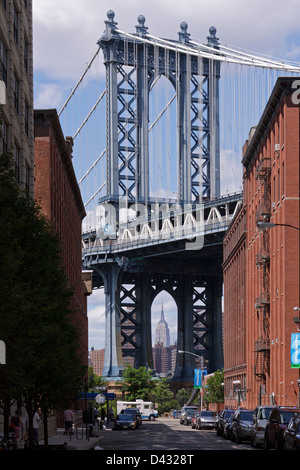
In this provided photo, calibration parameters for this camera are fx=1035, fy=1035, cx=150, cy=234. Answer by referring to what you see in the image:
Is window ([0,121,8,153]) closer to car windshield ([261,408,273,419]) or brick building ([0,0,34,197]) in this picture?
brick building ([0,0,34,197])

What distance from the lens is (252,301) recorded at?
298ft

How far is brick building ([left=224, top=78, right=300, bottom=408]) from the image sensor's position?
65.2 metres

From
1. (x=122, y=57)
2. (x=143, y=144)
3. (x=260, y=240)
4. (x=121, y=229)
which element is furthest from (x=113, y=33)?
(x=260, y=240)

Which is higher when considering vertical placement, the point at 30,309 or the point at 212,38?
the point at 212,38

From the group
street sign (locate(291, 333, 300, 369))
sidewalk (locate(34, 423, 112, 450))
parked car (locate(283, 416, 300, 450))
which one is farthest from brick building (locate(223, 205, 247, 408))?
parked car (locate(283, 416, 300, 450))

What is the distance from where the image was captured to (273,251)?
72.2 meters

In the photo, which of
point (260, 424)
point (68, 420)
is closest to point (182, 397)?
point (68, 420)

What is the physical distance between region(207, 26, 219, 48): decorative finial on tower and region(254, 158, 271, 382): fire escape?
194ft

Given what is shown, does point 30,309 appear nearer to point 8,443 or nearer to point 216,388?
point 8,443

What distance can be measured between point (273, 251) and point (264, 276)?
20.9ft

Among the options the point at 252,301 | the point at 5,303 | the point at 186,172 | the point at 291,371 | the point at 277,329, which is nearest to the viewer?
the point at 5,303

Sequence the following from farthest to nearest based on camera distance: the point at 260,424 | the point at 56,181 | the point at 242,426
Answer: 1. the point at 56,181
2. the point at 242,426
3. the point at 260,424

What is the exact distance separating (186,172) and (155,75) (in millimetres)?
16640

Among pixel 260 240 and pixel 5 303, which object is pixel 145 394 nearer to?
pixel 260 240
